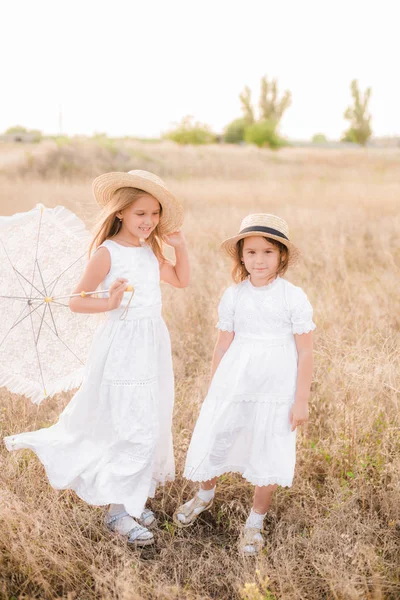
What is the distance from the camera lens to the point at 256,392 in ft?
7.89

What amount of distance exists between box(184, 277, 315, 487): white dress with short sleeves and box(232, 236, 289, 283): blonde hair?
8 cm

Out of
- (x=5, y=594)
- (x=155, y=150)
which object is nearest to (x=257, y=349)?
(x=5, y=594)

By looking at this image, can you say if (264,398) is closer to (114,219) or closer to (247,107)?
(114,219)

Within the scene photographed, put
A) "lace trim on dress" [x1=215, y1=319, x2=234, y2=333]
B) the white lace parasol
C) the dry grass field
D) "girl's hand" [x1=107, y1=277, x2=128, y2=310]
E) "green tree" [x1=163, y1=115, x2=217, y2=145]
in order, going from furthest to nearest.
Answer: "green tree" [x1=163, y1=115, x2=217, y2=145]
the white lace parasol
"lace trim on dress" [x1=215, y1=319, x2=234, y2=333]
"girl's hand" [x1=107, y1=277, x2=128, y2=310]
the dry grass field

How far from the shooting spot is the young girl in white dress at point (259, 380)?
2.36 metres

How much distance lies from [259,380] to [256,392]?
7 cm

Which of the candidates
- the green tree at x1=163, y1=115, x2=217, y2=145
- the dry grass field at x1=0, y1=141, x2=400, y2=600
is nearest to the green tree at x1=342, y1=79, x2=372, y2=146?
the green tree at x1=163, y1=115, x2=217, y2=145

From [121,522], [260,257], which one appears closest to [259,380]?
[260,257]

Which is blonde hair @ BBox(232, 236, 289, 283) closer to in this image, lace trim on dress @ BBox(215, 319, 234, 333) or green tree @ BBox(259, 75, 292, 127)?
lace trim on dress @ BBox(215, 319, 234, 333)

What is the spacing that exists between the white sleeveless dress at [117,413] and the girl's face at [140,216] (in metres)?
0.09

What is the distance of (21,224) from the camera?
2662mm

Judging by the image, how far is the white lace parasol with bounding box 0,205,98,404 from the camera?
8.69 ft

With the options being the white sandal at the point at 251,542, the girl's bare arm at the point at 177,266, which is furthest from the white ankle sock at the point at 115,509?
the girl's bare arm at the point at 177,266

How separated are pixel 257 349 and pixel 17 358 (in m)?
1.18
